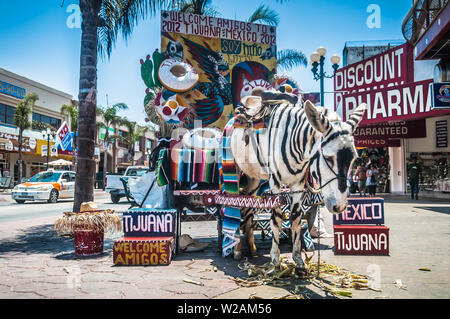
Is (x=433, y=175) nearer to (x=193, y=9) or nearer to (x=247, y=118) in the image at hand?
(x=193, y=9)

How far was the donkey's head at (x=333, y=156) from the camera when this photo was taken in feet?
11.0

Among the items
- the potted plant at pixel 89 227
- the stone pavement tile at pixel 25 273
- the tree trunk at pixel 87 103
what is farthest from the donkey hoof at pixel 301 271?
the tree trunk at pixel 87 103

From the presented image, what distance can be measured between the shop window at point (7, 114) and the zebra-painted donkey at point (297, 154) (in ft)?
103

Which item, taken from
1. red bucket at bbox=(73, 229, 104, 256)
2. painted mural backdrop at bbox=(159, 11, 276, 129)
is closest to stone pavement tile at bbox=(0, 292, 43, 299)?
→ red bucket at bbox=(73, 229, 104, 256)

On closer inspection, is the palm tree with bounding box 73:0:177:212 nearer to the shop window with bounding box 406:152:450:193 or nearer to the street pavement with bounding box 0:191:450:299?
the street pavement with bounding box 0:191:450:299

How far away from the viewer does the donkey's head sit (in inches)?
132

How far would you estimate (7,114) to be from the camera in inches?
1169

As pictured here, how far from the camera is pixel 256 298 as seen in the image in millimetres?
3225

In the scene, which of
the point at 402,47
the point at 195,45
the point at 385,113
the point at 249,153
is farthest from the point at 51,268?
the point at 402,47

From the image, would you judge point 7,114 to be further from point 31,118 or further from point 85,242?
point 85,242

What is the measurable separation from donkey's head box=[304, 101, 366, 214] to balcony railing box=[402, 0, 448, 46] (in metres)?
9.30

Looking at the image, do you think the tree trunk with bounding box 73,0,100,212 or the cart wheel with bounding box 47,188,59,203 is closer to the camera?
the tree trunk with bounding box 73,0,100,212

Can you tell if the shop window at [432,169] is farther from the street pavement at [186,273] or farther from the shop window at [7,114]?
the shop window at [7,114]

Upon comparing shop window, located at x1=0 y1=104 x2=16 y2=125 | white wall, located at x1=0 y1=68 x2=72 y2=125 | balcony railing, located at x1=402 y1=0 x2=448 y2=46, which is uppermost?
white wall, located at x1=0 y1=68 x2=72 y2=125
